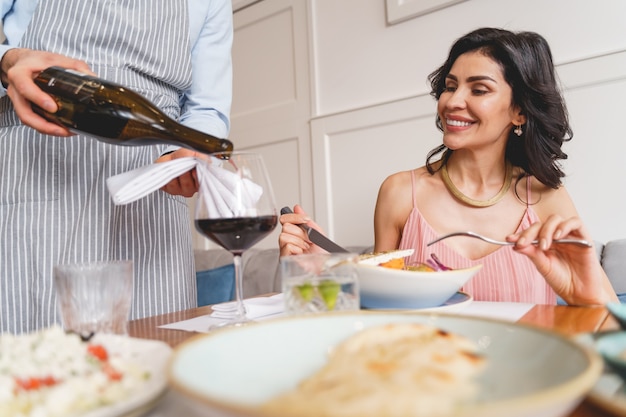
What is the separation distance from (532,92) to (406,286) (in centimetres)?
123

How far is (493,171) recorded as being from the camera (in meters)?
1.79

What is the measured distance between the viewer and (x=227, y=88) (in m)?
1.44

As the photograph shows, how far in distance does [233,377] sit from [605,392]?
27cm

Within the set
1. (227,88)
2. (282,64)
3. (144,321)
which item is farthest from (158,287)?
(282,64)

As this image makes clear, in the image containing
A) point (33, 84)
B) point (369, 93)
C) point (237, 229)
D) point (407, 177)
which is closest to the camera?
point (237, 229)

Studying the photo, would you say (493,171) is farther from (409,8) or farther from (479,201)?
(409,8)

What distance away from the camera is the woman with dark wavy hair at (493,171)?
1.63 m

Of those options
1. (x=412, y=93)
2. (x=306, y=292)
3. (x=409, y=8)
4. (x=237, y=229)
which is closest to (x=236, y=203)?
(x=237, y=229)

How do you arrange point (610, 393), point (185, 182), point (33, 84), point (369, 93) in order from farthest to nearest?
point (369, 93) → point (185, 182) → point (33, 84) → point (610, 393)

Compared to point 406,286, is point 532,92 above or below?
above

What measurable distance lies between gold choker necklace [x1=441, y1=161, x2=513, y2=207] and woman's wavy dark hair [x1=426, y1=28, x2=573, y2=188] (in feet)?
0.21

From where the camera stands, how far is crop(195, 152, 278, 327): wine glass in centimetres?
72

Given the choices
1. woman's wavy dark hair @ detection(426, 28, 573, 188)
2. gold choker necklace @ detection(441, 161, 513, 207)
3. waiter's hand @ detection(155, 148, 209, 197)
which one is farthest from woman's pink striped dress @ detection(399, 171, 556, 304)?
waiter's hand @ detection(155, 148, 209, 197)

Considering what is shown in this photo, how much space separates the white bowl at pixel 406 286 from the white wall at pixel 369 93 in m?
1.51
